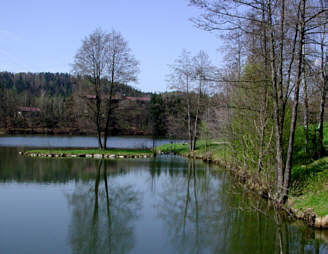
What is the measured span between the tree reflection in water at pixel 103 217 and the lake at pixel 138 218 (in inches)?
0.9

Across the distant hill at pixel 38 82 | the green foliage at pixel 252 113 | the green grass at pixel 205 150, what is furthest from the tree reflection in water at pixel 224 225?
the distant hill at pixel 38 82

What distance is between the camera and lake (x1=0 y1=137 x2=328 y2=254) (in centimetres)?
791

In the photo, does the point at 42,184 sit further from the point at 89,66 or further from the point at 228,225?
the point at 89,66

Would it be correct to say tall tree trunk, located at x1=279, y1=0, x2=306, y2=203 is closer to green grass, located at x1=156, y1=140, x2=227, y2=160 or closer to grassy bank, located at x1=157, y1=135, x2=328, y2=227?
grassy bank, located at x1=157, y1=135, x2=328, y2=227

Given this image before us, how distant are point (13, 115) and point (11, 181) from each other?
6313 cm

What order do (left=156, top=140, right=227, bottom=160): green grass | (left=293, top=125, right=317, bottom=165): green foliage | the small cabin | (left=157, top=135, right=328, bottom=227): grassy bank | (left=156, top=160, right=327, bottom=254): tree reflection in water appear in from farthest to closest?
the small cabin < (left=156, top=140, right=227, bottom=160): green grass < (left=293, top=125, right=317, bottom=165): green foliage < (left=157, top=135, right=328, bottom=227): grassy bank < (left=156, top=160, right=327, bottom=254): tree reflection in water

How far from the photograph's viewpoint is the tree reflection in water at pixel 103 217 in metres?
7.92

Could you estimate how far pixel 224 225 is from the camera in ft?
31.7

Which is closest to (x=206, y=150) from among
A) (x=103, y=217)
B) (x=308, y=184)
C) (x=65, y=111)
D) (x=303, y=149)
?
(x=303, y=149)

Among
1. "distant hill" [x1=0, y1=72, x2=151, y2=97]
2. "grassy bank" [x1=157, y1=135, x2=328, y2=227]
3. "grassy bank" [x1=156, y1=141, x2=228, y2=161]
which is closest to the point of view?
"grassy bank" [x1=157, y1=135, x2=328, y2=227]

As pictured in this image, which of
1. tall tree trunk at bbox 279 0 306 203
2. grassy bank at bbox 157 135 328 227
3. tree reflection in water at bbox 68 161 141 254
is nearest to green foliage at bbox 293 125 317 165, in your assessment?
grassy bank at bbox 157 135 328 227

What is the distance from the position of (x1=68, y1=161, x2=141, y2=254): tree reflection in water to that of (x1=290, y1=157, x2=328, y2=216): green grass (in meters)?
4.80

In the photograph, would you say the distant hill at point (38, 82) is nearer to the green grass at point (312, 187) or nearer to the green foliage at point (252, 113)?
the green foliage at point (252, 113)

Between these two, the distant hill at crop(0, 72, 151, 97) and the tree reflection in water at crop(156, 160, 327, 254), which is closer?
the tree reflection in water at crop(156, 160, 327, 254)
